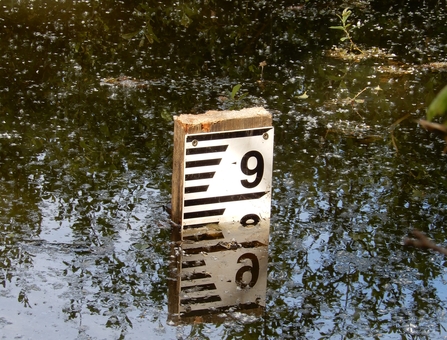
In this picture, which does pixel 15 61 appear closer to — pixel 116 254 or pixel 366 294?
pixel 116 254

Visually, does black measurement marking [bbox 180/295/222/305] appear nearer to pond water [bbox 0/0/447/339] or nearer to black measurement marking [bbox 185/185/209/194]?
Answer: pond water [bbox 0/0/447/339]

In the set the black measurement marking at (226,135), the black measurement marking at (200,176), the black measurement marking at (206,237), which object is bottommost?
the black measurement marking at (206,237)

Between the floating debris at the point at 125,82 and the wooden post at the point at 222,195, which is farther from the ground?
the floating debris at the point at 125,82

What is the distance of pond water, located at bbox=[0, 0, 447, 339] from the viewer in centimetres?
392

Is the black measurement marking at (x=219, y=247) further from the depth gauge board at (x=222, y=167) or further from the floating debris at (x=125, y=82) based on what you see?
the floating debris at (x=125, y=82)

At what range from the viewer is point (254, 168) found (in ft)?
Result: 15.1

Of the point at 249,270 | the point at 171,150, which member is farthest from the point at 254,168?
the point at 171,150

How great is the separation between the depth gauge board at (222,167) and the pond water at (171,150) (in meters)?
0.28

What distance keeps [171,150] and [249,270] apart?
5.73 feet

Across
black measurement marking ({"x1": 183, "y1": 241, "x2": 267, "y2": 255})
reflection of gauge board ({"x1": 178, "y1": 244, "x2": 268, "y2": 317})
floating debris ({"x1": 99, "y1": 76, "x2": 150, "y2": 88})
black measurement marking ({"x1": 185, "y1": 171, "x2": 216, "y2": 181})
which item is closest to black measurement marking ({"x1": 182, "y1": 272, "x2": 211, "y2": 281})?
reflection of gauge board ({"x1": 178, "y1": 244, "x2": 268, "y2": 317})

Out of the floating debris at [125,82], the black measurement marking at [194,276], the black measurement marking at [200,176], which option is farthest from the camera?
the floating debris at [125,82]

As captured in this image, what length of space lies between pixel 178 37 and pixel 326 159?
298cm

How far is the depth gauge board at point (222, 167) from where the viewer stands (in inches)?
176

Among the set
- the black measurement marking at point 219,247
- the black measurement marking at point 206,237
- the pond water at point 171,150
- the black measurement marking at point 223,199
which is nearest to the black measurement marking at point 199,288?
the pond water at point 171,150
